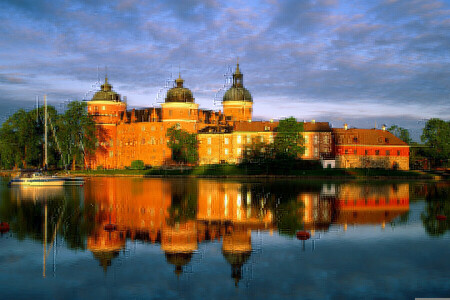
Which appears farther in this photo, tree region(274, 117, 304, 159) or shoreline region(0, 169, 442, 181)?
tree region(274, 117, 304, 159)

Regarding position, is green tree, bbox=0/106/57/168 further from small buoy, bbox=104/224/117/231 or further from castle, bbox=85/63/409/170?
small buoy, bbox=104/224/117/231

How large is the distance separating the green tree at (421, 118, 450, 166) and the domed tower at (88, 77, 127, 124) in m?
72.4

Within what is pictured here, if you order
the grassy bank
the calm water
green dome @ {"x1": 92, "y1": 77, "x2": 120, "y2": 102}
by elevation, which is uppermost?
green dome @ {"x1": 92, "y1": 77, "x2": 120, "y2": 102}

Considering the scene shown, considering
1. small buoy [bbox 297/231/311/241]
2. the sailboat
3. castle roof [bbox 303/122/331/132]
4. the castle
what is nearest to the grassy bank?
the castle

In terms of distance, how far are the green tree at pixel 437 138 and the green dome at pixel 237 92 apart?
43.6m

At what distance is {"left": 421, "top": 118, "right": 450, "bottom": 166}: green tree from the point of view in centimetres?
9956

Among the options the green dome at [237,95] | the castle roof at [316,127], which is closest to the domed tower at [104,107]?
the green dome at [237,95]

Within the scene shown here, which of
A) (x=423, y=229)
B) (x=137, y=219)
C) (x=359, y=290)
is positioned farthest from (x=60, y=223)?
(x=423, y=229)

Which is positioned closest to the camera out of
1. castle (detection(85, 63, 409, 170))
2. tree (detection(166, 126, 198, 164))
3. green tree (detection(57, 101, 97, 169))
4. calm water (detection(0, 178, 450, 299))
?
calm water (detection(0, 178, 450, 299))

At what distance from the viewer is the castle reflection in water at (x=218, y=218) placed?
2244 centimetres

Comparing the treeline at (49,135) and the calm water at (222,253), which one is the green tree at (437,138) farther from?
the treeline at (49,135)

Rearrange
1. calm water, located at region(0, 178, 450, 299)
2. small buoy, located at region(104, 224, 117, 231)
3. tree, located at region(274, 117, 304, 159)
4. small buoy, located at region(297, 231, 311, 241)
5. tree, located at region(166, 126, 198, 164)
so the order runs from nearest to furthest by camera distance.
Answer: calm water, located at region(0, 178, 450, 299), small buoy, located at region(297, 231, 311, 241), small buoy, located at region(104, 224, 117, 231), tree, located at region(274, 117, 304, 159), tree, located at region(166, 126, 198, 164)

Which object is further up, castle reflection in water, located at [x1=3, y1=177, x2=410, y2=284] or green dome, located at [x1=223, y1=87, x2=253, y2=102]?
green dome, located at [x1=223, y1=87, x2=253, y2=102]

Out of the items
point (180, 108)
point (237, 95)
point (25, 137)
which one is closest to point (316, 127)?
point (237, 95)
